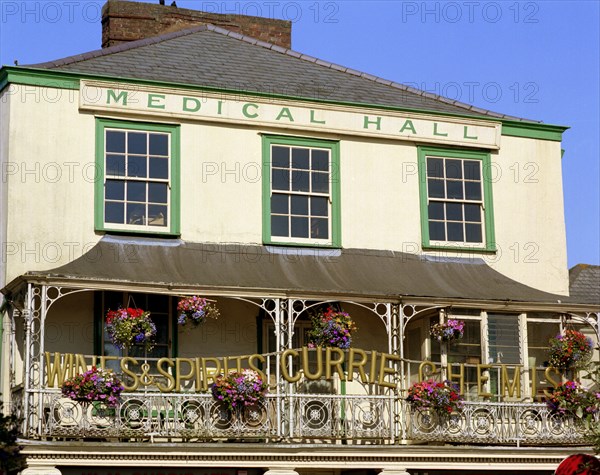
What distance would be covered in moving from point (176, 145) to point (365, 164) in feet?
11.9

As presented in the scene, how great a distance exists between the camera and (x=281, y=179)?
66.0 ft

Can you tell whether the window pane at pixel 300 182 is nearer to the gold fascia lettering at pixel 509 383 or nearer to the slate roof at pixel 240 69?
the slate roof at pixel 240 69

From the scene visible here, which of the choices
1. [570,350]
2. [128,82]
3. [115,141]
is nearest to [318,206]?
[115,141]

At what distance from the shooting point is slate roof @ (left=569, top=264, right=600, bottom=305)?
24.0m

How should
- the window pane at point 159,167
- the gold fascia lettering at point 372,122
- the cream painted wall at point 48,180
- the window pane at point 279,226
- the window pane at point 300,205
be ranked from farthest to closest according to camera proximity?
1. the gold fascia lettering at point 372,122
2. the window pane at point 300,205
3. the window pane at point 279,226
4. the window pane at point 159,167
5. the cream painted wall at point 48,180

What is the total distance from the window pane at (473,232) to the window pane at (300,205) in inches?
128

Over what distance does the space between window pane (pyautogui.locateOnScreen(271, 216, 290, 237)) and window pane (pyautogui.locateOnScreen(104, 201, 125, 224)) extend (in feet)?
8.97

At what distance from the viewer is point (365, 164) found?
20.7 meters

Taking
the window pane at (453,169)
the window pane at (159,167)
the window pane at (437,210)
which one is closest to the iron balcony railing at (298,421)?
the window pane at (437,210)

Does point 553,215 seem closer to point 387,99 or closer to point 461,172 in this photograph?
point 461,172

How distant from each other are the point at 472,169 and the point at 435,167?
78 cm

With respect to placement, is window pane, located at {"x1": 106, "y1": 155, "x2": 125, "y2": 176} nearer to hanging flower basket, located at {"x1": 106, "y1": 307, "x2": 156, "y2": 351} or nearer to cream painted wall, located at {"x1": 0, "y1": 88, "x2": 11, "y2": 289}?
cream painted wall, located at {"x1": 0, "y1": 88, "x2": 11, "y2": 289}

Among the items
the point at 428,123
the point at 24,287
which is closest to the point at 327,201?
the point at 428,123

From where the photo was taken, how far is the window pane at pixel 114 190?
19.0m
